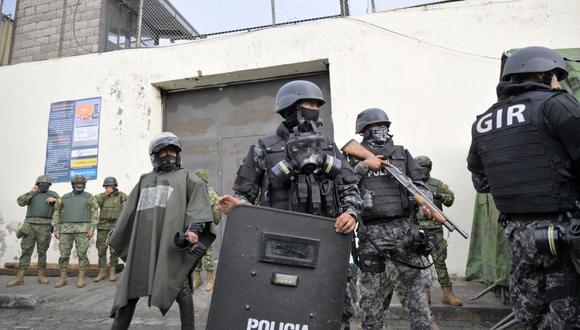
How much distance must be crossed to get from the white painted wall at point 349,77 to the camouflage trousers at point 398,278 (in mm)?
3362

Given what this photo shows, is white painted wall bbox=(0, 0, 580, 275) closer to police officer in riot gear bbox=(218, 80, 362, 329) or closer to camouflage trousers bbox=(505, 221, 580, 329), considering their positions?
camouflage trousers bbox=(505, 221, 580, 329)

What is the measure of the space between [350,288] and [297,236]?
776mm

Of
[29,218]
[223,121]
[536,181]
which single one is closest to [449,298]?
[536,181]

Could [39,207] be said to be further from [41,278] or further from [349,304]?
[349,304]

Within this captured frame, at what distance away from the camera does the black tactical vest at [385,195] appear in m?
3.52

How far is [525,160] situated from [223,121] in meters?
6.58

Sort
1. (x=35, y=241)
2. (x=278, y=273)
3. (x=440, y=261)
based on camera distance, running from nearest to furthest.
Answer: (x=278, y=273)
(x=440, y=261)
(x=35, y=241)

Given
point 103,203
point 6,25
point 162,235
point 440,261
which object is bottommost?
point 440,261

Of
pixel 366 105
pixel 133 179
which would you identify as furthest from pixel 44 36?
pixel 366 105

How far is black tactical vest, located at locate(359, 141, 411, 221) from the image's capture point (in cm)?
352

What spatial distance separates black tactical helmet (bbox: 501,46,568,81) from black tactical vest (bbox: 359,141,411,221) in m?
1.30

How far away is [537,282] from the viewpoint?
7.68 ft

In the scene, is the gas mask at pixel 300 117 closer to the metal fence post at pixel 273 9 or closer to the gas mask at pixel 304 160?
the gas mask at pixel 304 160

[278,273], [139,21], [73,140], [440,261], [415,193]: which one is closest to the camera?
[278,273]
